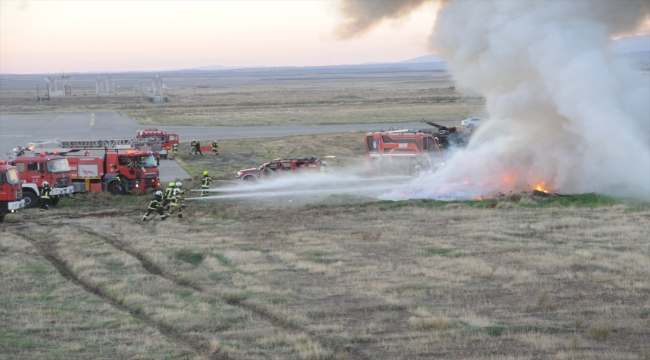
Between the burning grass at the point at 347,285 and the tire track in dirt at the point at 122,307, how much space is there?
0.07 meters

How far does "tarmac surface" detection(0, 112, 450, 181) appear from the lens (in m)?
58.2

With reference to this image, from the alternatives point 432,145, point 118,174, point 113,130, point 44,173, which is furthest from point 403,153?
point 113,130

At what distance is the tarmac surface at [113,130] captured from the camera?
58.2 meters

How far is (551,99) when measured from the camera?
1084 inches

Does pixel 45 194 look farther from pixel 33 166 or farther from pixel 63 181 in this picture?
pixel 33 166

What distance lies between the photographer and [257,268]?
1705 centimetres

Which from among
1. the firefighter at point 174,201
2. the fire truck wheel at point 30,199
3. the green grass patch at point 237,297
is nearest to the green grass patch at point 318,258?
the green grass patch at point 237,297

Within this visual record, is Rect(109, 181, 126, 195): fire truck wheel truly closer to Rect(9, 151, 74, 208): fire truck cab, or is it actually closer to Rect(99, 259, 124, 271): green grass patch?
Rect(9, 151, 74, 208): fire truck cab

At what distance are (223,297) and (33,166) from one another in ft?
60.8

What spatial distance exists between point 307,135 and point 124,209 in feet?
95.1

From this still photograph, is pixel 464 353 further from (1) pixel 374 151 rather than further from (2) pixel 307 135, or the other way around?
(2) pixel 307 135

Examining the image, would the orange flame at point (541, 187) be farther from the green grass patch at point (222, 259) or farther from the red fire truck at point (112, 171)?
the red fire truck at point (112, 171)

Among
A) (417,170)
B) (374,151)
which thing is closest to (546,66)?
(417,170)

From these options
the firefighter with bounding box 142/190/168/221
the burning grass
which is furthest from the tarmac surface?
the burning grass
